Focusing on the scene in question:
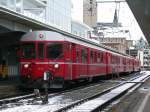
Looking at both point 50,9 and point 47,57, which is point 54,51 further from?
point 50,9

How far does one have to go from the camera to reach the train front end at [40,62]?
22.4 m

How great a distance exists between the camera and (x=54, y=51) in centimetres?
2277

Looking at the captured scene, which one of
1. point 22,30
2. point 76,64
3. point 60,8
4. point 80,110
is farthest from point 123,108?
point 60,8

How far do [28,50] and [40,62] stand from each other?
38.6 inches

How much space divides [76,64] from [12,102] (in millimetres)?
7892

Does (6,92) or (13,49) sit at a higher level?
(13,49)

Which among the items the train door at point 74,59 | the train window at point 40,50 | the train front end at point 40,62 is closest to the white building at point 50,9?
the train door at point 74,59

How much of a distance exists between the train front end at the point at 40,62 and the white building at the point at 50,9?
2582 centimetres

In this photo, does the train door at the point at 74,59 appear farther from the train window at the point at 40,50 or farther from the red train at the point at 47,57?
the train window at the point at 40,50

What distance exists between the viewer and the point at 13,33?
30344mm

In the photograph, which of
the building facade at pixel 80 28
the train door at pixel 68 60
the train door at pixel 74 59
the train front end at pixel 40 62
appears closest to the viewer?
the train front end at pixel 40 62

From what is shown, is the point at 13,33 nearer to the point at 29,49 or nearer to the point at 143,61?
the point at 29,49

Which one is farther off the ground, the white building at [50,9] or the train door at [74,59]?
the white building at [50,9]

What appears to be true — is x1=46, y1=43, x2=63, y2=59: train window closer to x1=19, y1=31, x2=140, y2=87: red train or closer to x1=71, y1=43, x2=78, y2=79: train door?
x1=19, y1=31, x2=140, y2=87: red train
